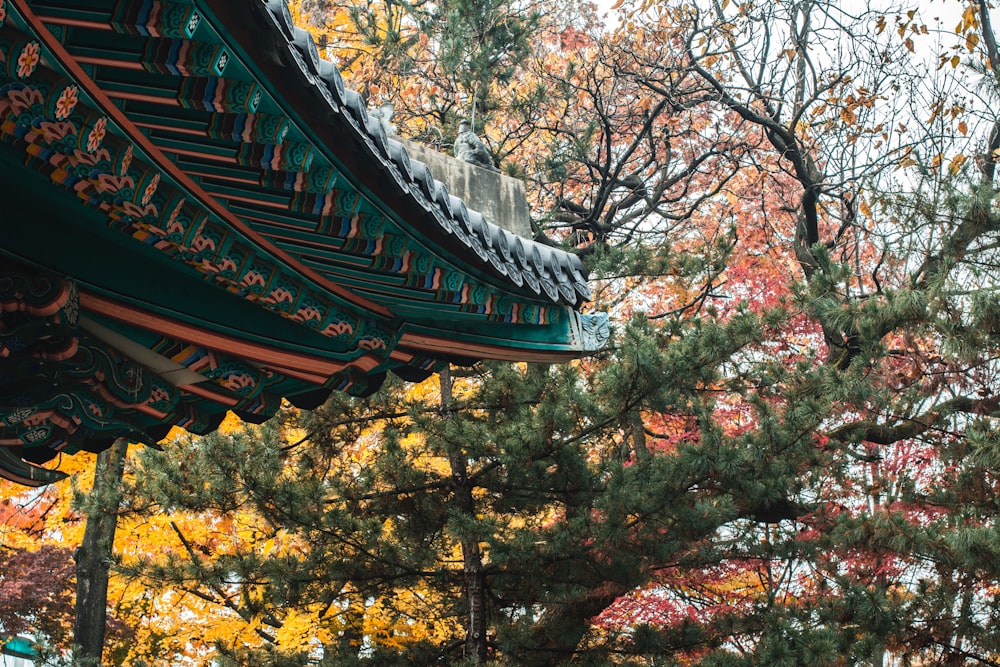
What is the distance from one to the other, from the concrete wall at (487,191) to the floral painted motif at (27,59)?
9.64 ft

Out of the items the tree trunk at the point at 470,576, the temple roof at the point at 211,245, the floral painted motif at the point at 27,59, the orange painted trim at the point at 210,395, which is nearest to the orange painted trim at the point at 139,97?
the temple roof at the point at 211,245

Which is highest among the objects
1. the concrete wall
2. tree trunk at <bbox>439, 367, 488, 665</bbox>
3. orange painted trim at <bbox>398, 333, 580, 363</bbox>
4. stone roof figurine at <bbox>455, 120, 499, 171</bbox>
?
stone roof figurine at <bbox>455, 120, 499, 171</bbox>

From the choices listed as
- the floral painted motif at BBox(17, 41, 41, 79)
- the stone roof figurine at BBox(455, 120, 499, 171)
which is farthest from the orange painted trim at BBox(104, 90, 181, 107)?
the stone roof figurine at BBox(455, 120, 499, 171)

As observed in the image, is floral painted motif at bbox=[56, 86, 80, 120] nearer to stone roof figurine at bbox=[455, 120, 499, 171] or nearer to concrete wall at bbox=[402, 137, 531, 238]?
concrete wall at bbox=[402, 137, 531, 238]

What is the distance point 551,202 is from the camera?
11.5 metres

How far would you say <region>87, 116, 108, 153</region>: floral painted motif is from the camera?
2150 millimetres

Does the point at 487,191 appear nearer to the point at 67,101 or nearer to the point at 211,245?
the point at 211,245

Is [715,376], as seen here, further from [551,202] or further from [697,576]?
[551,202]

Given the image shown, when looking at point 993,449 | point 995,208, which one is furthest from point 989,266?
point 993,449

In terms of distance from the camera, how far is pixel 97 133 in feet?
7.11

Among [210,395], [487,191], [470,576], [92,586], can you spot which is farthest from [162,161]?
[92,586]

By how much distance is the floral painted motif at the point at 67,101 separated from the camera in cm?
199

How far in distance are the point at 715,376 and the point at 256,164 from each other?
481 cm

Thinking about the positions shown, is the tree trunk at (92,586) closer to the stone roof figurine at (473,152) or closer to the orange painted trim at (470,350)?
the stone roof figurine at (473,152)
